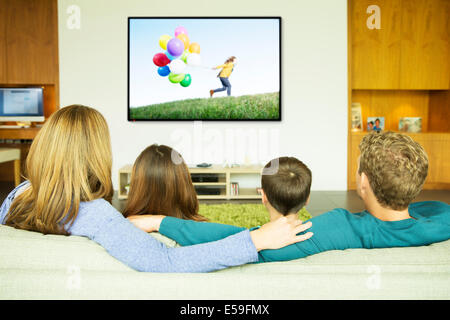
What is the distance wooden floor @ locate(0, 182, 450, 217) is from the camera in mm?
4102

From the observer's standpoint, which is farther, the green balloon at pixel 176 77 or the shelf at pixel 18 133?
the shelf at pixel 18 133

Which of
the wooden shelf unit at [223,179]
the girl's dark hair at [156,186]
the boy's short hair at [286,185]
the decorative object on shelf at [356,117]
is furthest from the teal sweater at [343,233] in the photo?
the decorative object on shelf at [356,117]

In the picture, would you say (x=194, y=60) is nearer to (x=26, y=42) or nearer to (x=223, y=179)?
(x=223, y=179)

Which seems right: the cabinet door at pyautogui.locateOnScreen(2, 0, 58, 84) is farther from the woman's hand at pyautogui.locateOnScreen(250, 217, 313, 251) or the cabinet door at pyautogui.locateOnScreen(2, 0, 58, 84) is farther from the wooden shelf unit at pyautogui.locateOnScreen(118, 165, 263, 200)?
the woman's hand at pyautogui.locateOnScreen(250, 217, 313, 251)

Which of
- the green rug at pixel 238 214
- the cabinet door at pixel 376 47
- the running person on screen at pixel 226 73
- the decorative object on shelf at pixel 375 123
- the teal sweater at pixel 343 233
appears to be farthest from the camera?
the decorative object on shelf at pixel 375 123

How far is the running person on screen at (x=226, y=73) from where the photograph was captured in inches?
192

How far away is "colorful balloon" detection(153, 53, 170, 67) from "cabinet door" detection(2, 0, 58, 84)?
1.35 meters

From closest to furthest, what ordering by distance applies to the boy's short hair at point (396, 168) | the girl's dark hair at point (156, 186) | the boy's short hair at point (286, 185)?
the boy's short hair at point (396, 168) < the boy's short hair at point (286, 185) < the girl's dark hair at point (156, 186)

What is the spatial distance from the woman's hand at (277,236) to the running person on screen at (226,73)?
4125 mm

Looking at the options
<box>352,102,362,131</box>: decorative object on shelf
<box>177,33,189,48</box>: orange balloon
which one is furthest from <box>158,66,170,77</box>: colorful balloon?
<box>352,102,362,131</box>: decorative object on shelf

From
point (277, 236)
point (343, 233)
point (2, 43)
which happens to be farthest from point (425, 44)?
point (2, 43)

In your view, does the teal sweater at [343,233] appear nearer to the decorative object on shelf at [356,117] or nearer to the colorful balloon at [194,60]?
the colorful balloon at [194,60]

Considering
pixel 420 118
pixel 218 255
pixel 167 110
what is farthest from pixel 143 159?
pixel 420 118

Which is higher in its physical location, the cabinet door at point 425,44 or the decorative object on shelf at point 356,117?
the cabinet door at point 425,44
